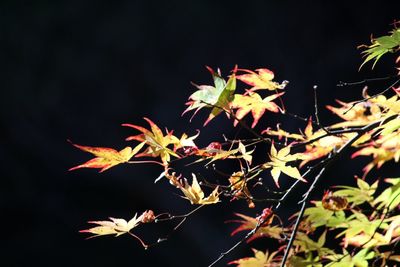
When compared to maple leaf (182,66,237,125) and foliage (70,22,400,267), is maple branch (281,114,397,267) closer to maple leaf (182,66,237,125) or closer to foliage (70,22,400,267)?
foliage (70,22,400,267)

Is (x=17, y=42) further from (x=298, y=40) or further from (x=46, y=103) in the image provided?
(x=298, y=40)

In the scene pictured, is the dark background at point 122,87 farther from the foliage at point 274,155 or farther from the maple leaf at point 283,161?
the maple leaf at point 283,161

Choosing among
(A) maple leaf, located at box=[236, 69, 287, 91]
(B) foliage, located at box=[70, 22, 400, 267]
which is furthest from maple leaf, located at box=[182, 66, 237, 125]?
(A) maple leaf, located at box=[236, 69, 287, 91]

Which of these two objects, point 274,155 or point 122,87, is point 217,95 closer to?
point 274,155

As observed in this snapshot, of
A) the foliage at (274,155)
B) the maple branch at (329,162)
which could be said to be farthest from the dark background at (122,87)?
the maple branch at (329,162)

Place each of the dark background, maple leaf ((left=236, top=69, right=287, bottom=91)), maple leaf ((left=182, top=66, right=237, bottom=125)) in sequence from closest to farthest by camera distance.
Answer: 1. maple leaf ((left=182, top=66, right=237, bottom=125))
2. maple leaf ((left=236, top=69, right=287, bottom=91))
3. the dark background

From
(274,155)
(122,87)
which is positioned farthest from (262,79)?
(122,87)

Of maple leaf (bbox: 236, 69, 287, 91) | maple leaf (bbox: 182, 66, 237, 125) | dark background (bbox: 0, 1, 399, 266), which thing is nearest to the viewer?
maple leaf (bbox: 182, 66, 237, 125)

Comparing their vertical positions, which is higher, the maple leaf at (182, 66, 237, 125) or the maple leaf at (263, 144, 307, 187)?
the maple leaf at (182, 66, 237, 125)
